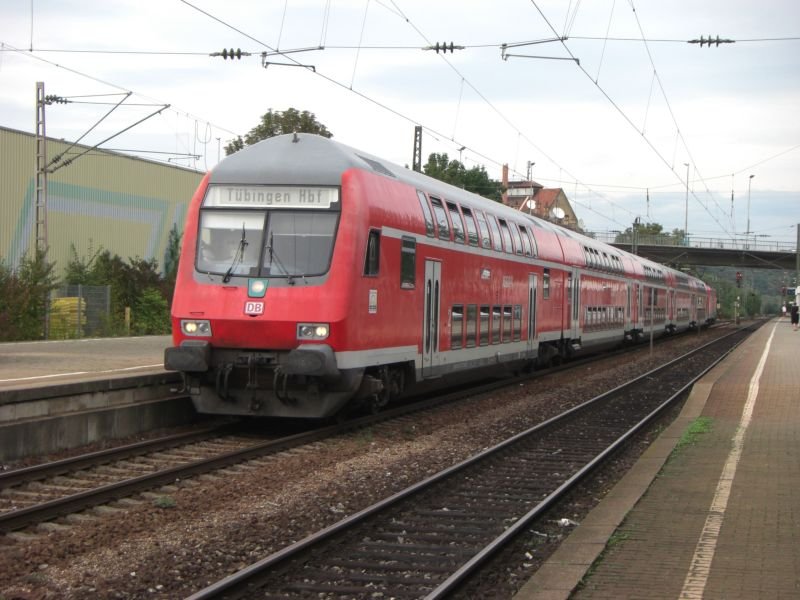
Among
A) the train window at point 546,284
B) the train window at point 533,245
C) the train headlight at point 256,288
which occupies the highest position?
the train window at point 533,245

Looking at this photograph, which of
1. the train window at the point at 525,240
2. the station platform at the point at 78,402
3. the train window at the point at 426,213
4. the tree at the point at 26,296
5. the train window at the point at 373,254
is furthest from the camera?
the tree at the point at 26,296

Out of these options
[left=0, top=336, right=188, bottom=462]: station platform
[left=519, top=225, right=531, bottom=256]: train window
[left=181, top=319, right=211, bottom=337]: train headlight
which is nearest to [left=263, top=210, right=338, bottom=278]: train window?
[left=181, top=319, right=211, bottom=337]: train headlight

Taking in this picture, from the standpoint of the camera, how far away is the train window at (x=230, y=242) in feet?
39.1

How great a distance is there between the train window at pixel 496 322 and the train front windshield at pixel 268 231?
6.57 metres

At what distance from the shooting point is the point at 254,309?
38.1 ft

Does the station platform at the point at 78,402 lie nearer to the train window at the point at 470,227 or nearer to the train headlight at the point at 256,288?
the train headlight at the point at 256,288

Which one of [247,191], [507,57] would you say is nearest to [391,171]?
[247,191]

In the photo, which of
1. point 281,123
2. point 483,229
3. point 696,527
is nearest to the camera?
point 696,527

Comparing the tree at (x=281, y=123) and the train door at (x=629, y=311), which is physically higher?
the tree at (x=281, y=123)

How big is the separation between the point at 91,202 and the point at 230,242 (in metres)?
31.6

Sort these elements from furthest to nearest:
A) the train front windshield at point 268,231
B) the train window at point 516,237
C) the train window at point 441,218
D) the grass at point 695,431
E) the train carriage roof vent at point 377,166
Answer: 1. the train window at point 516,237
2. the train window at point 441,218
3. the train carriage roof vent at point 377,166
4. the grass at point 695,431
5. the train front windshield at point 268,231

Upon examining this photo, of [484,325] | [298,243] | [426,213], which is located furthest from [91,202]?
[298,243]

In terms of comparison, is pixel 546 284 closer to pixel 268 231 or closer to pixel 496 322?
pixel 496 322

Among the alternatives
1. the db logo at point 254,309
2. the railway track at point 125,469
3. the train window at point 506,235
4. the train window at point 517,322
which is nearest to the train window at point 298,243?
the db logo at point 254,309
